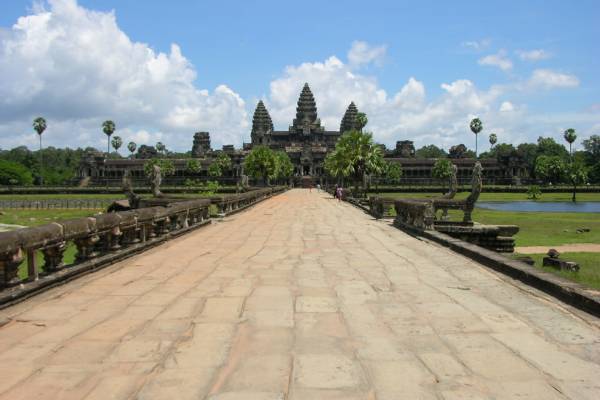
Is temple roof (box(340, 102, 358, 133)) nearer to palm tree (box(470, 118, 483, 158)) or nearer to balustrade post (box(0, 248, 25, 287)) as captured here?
palm tree (box(470, 118, 483, 158))

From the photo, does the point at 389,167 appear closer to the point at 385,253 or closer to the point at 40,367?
the point at 385,253

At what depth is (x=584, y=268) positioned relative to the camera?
13.5m

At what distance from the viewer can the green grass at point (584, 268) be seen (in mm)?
Result: 10281

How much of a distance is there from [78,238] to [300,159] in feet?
422

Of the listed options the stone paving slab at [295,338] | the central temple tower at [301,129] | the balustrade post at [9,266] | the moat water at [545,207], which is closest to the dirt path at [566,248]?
the stone paving slab at [295,338]

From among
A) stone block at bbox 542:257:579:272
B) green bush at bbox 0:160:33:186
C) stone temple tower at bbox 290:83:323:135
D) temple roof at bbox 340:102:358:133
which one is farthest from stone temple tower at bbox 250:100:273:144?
stone block at bbox 542:257:579:272

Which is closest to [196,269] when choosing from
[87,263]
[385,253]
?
[87,263]

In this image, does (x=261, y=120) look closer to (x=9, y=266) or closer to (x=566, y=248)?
(x=566, y=248)

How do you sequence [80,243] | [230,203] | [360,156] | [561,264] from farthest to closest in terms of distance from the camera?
[360,156] → [230,203] → [561,264] → [80,243]

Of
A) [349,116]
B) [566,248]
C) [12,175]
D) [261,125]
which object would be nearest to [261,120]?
[261,125]

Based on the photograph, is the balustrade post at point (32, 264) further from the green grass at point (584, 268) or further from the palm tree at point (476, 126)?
the palm tree at point (476, 126)

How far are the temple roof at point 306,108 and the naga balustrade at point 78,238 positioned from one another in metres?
142

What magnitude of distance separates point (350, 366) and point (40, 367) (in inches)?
99.8

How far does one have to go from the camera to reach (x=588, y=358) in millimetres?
4812
